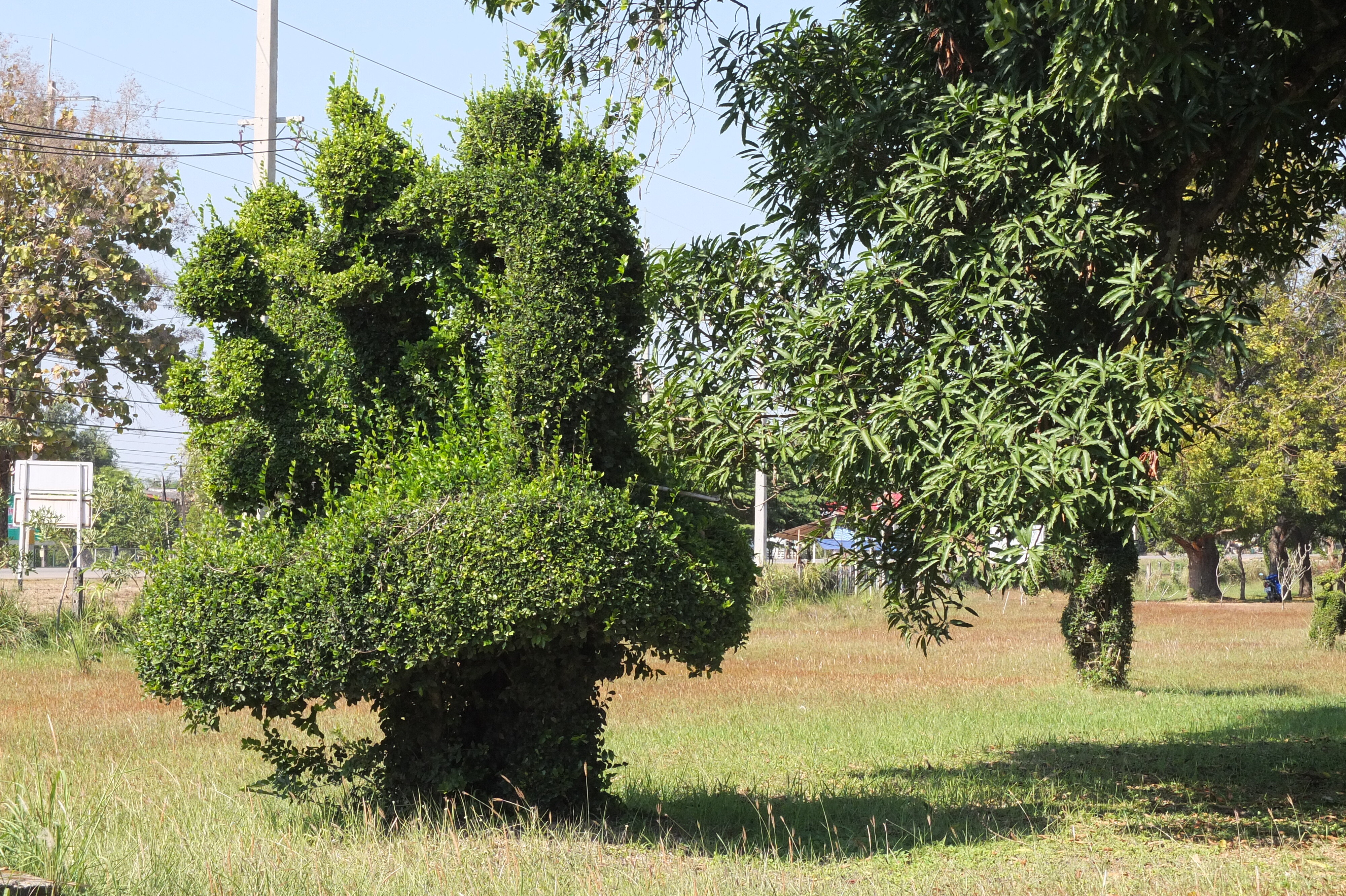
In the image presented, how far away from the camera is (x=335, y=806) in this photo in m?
7.85

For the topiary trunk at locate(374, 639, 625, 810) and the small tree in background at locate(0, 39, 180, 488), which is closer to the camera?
the topiary trunk at locate(374, 639, 625, 810)

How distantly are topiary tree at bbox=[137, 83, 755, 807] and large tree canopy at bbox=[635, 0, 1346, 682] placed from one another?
3.34ft

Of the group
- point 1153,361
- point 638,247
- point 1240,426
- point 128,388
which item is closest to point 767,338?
Answer: point 638,247

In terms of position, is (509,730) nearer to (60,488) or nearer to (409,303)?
(409,303)

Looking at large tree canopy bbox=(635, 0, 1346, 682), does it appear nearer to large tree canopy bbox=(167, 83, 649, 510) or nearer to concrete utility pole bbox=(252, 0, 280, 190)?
large tree canopy bbox=(167, 83, 649, 510)

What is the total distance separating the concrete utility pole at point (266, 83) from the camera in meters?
13.3

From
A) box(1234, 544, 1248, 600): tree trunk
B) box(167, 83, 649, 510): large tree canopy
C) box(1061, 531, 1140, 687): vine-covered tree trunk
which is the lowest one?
box(1234, 544, 1248, 600): tree trunk

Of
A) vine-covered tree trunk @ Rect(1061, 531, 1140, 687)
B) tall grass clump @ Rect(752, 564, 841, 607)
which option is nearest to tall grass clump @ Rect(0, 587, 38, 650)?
vine-covered tree trunk @ Rect(1061, 531, 1140, 687)

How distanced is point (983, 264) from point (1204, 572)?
151 ft

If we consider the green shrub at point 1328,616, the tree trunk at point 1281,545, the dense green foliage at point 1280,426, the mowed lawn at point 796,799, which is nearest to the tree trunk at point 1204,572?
the tree trunk at point 1281,545

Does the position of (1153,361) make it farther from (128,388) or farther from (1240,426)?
(1240,426)

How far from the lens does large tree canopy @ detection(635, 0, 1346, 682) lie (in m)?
6.18

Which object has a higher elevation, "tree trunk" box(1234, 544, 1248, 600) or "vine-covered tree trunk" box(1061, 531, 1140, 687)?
"vine-covered tree trunk" box(1061, 531, 1140, 687)

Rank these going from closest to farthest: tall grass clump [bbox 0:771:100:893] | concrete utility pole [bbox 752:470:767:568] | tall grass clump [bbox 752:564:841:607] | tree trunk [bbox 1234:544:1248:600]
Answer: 1. tall grass clump [bbox 0:771:100:893]
2. concrete utility pole [bbox 752:470:767:568]
3. tall grass clump [bbox 752:564:841:607]
4. tree trunk [bbox 1234:544:1248:600]
